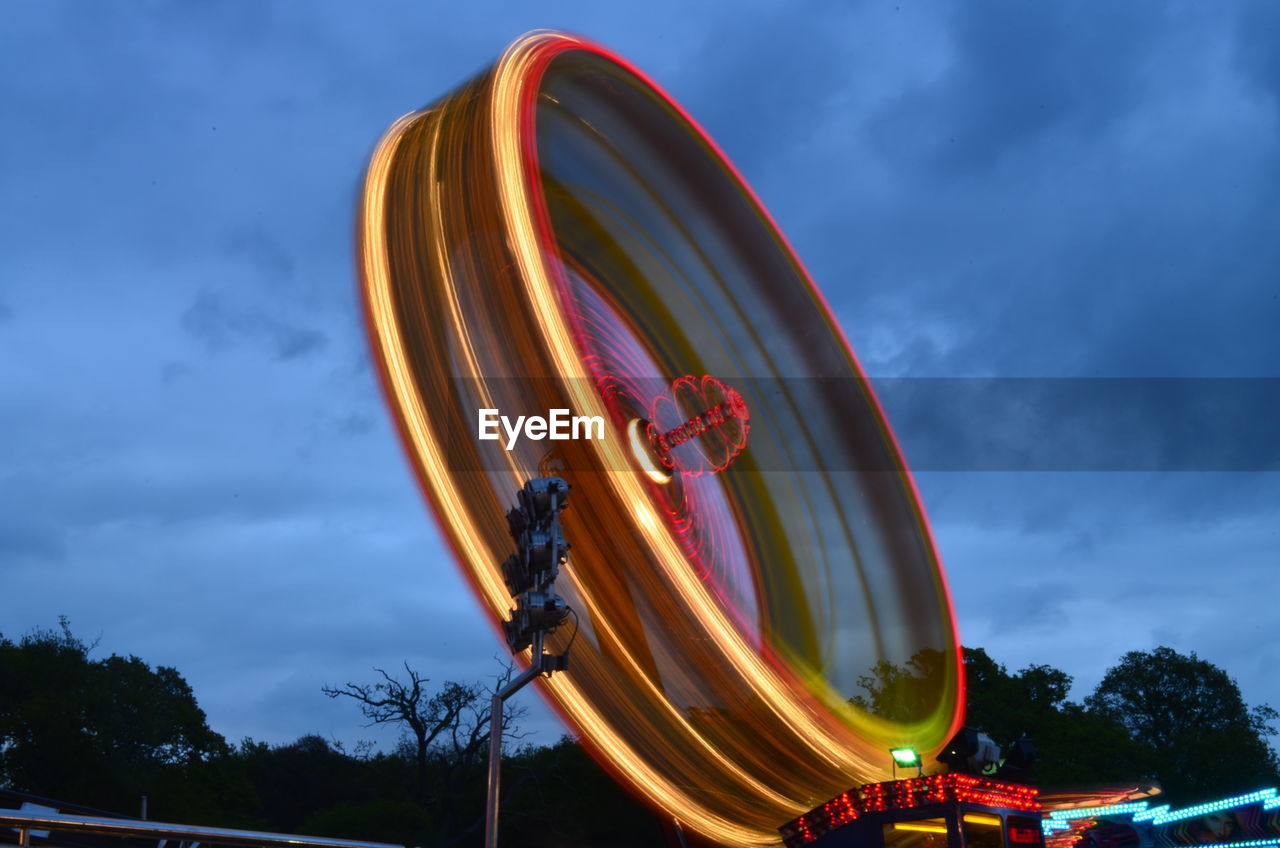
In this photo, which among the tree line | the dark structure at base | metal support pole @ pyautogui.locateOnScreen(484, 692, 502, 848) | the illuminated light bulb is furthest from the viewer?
the tree line

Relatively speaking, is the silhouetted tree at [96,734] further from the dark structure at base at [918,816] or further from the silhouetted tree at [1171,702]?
the silhouetted tree at [1171,702]

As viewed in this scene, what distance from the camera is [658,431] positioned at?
1248 cm

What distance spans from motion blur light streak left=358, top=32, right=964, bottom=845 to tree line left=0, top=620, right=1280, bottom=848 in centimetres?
1485

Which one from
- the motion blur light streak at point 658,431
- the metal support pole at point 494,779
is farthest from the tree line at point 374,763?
the metal support pole at point 494,779

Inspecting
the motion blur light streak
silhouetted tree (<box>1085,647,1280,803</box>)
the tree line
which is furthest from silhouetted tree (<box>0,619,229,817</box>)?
silhouetted tree (<box>1085,647,1280,803</box>)

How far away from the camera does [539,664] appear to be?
5891 millimetres

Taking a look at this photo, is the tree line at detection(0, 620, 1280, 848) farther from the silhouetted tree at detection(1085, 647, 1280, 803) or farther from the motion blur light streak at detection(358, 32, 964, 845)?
the motion blur light streak at detection(358, 32, 964, 845)

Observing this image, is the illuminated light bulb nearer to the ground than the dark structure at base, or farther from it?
farther from it

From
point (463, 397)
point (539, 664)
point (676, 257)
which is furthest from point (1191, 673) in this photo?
point (539, 664)

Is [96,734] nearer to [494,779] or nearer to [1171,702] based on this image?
[494,779]

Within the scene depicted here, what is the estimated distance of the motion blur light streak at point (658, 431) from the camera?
10.6 metres

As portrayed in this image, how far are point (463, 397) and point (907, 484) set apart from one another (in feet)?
24.2

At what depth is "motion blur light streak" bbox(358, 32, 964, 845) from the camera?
10586 millimetres

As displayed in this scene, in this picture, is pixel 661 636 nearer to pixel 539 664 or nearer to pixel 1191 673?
pixel 539 664
